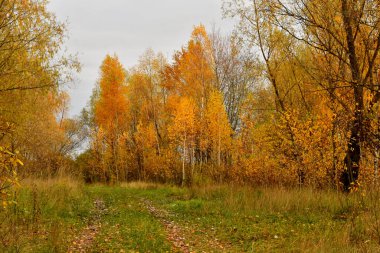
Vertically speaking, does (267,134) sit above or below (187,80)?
below

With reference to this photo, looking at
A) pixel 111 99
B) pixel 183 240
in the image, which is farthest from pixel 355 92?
pixel 111 99

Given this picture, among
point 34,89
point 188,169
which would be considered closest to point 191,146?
point 188,169

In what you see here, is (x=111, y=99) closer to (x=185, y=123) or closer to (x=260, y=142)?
(x=185, y=123)

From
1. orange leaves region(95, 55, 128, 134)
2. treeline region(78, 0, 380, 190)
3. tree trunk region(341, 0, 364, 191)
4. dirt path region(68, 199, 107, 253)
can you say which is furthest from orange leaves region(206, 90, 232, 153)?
dirt path region(68, 199, 107, 253)

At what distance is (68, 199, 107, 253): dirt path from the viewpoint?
704 centimetres

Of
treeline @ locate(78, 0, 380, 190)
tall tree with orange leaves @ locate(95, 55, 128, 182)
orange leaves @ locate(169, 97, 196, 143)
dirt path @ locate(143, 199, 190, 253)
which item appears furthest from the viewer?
tall tree with orange leaves @ locate(95, 55, 128, 182)

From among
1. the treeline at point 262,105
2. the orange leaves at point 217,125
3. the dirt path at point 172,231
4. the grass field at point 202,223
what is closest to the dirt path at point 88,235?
the grass field at point 202,223

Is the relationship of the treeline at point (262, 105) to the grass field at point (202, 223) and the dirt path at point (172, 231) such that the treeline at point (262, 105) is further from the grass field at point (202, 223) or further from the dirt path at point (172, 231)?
the dirt path at point (172, 231)

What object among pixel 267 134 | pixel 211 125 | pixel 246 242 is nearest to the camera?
pixel 246 242

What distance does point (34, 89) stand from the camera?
1237 cm

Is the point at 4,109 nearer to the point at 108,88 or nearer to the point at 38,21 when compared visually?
the point at 38,21

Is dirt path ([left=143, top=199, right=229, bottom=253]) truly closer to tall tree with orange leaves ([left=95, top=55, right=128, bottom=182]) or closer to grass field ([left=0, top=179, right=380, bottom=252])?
grass field ([left=0, top=179, right=380, bottom=252])

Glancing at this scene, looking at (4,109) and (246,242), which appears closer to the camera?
(246,242)

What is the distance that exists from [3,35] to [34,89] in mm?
2056
